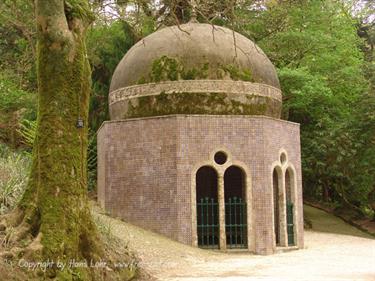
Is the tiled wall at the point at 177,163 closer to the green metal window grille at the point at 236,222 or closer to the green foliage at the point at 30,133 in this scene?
the green metal window grille at the point at 236,222

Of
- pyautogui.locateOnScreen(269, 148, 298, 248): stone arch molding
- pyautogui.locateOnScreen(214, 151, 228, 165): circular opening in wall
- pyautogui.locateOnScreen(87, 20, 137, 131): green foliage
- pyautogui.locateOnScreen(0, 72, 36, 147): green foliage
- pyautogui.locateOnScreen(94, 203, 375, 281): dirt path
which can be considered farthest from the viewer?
pyautogui.locateOnScreen(0, 72, 36, 147): green foliage

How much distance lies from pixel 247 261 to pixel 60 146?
19.5 ft

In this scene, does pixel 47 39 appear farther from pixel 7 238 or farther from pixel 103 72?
pixel 103 72

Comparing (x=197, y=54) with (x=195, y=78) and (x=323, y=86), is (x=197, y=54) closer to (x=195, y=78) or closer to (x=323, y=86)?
(x=195, y=78)

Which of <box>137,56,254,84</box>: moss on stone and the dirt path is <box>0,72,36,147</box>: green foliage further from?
the dirt path

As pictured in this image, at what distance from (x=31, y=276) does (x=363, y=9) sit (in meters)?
28.6

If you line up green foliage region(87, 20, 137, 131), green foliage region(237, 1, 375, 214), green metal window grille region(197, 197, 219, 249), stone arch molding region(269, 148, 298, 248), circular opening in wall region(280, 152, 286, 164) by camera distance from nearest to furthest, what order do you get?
green metal window grille region(197, 197, 219, 249)
stone arch molding region(269, 148, 298, 248)
circular opening in wall region(280, 152, 286, 164)
green foliage region(237, 1, 375, 214)
green foliage region(87, 20, 137, 131)

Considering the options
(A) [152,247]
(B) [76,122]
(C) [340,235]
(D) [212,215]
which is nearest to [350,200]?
(C) [340,235]

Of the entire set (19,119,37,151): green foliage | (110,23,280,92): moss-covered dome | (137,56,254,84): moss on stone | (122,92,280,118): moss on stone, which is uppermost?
(110,23,280,92): moss-covered dome

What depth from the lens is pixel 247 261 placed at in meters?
11.8

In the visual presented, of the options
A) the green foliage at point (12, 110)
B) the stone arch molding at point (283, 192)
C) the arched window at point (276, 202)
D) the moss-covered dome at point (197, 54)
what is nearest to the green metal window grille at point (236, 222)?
the stone arch molding at point (283, 192)

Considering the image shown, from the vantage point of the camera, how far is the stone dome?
14555mm

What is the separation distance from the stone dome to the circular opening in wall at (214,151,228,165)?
1149mm

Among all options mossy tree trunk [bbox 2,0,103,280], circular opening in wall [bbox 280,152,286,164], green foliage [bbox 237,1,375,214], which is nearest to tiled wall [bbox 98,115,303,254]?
circular opening in wall [bbox 280,152,286,164]
